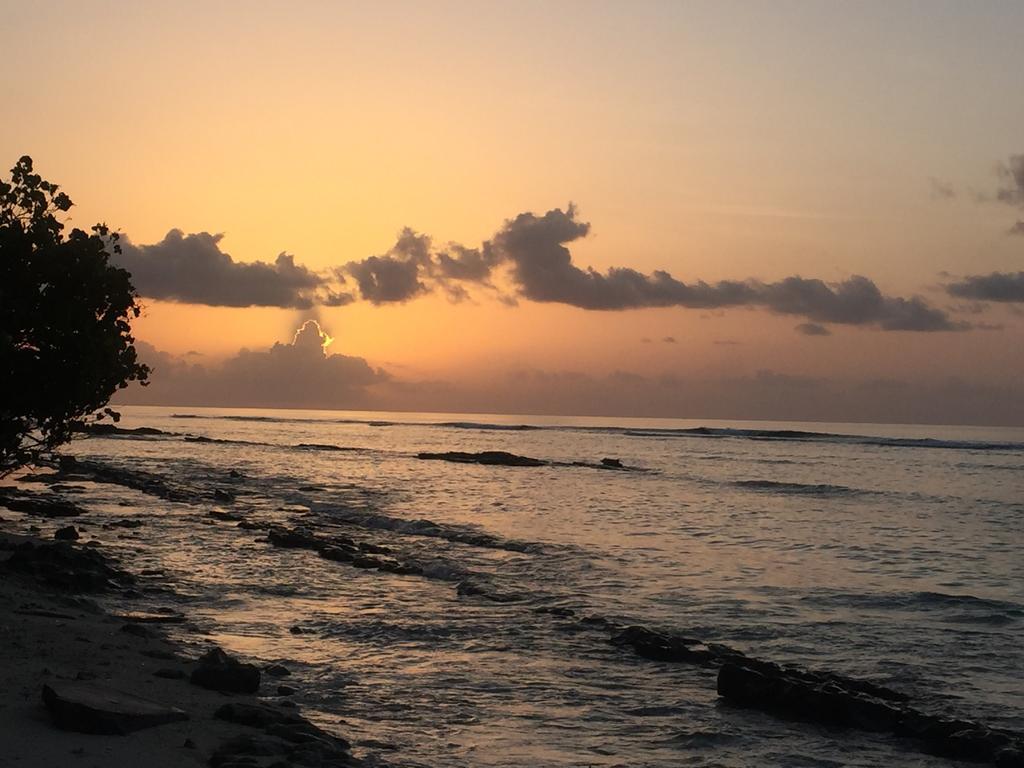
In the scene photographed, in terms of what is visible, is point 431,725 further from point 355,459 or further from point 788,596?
point 355,459

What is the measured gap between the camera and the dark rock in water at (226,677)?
14.4 metres

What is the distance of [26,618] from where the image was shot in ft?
56.2

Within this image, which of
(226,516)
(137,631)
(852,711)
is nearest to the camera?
(852,711)

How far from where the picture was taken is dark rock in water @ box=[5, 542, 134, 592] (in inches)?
893

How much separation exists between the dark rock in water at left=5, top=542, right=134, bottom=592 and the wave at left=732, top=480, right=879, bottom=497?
49827mm

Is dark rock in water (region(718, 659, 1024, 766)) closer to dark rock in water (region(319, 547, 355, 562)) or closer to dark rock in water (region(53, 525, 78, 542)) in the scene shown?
dark rock in water (region(319, 547, 355, 562))

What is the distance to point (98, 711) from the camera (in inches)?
436

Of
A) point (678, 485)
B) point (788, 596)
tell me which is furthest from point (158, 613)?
point (678, 485)

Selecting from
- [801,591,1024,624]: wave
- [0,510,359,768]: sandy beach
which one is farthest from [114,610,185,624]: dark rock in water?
[801,591,1024,624]: wave

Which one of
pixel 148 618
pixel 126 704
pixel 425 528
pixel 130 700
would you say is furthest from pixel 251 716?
pixel 425 528

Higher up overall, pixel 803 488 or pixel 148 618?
pixel 148 618

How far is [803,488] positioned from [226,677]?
198ft

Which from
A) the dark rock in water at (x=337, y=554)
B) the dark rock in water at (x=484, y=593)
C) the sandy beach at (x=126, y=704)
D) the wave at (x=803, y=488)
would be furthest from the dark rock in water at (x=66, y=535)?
the wave at (x=803, y=488)

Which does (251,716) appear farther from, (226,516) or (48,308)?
(226,516)
